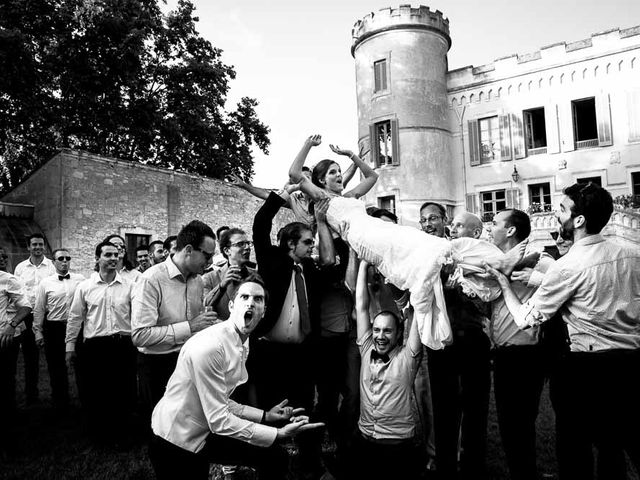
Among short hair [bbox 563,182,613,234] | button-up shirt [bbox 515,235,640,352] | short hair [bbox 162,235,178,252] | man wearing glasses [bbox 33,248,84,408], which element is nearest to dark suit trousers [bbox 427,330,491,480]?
button-up shirt [bbox 515,235,640,352]

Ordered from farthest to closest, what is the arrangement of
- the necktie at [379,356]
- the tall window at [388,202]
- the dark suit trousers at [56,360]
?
the tall window at [388,202] < the dark suit trousers at [56,360] < the necktie at [379,356]

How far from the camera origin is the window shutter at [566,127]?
66.2ft

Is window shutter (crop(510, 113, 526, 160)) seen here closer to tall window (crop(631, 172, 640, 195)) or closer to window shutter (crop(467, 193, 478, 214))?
window shutter (crop(467, 193, 478, 214))

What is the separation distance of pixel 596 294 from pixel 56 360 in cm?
630

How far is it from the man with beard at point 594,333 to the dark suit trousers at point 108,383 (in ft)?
13.6

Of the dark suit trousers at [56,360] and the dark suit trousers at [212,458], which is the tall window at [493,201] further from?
the dark suit trousers at [212,458]

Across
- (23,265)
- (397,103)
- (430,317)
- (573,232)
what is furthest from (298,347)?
(397,103)

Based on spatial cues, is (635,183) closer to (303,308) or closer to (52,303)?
(303,308)

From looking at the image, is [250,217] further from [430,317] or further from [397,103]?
[430,317]

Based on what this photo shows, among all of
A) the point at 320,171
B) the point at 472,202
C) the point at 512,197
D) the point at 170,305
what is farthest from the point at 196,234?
the point at 472,202

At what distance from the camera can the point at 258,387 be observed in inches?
150

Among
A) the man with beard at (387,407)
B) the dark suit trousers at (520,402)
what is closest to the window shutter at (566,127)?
the dark suit trousers at (520,402)

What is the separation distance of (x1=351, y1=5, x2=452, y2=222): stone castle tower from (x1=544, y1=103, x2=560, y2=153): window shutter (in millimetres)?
4161

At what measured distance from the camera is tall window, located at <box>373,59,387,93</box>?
2197cm
